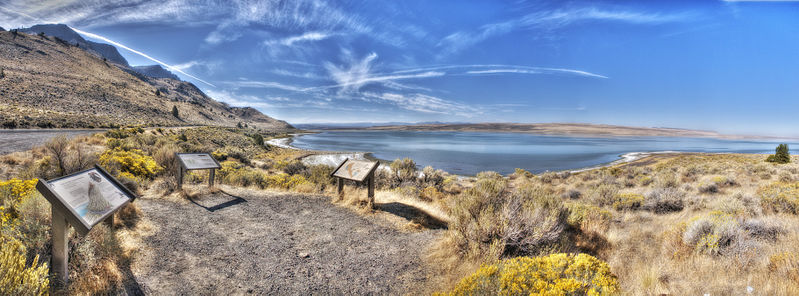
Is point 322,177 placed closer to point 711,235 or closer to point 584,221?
point 584,221

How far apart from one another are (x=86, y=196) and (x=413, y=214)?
16.7 ft

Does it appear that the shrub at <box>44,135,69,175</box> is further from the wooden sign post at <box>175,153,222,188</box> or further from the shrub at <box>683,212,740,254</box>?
the shrub at <box>683,212,740,254</box>

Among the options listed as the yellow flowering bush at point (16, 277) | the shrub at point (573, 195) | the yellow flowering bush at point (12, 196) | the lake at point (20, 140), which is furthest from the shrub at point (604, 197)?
the lake at point (20, 140)

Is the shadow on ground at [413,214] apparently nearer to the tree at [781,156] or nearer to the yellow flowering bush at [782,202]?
the yellow flowering bush at [782,202]

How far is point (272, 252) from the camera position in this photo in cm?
432

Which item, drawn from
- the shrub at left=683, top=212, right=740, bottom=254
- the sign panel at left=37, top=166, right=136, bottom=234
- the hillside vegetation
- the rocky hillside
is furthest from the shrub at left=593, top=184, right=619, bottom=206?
the rocky hillside

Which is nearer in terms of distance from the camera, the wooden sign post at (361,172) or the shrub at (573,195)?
the wooden sign post at (361,172)

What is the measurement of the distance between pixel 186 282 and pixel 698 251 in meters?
6.78

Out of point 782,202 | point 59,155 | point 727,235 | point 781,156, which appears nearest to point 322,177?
point 59,155

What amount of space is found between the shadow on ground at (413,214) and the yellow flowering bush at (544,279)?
3027 millimetres

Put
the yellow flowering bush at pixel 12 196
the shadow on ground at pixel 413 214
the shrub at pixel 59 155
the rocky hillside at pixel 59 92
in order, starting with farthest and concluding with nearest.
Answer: the rocky hillside at pixel 59 92
the shrub at pixel 59 155
the shadow on ground at pixel 413 214
the yellow flowering bush at pixel 12 196

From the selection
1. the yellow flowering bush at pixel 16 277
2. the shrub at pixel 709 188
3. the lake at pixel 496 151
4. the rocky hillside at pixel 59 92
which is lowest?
the lake at pixel 496 151

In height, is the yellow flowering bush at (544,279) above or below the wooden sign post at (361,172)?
below

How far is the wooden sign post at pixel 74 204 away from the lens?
256 cm
